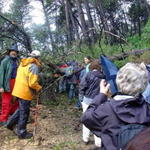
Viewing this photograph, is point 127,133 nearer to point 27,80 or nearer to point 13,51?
point 27,80

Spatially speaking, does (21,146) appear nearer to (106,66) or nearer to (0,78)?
(0,78)

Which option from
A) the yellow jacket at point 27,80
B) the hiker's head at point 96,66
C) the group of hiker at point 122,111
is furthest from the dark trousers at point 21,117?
the group of hiker at point 122,111

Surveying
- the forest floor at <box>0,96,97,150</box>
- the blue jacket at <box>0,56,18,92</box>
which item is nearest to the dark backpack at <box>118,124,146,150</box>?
the forest floor at <box>0,96,97,150</box>

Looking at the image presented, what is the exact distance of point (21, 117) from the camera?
8.05 meters

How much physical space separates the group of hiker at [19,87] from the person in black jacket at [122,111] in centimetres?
474

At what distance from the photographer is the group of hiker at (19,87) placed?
788 cm

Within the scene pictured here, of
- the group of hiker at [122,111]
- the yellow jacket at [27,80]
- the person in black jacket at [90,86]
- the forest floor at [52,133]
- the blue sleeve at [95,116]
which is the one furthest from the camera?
the forest floor at [52,133]

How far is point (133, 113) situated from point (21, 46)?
8592 millimetres

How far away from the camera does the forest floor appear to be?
7914 millimetres

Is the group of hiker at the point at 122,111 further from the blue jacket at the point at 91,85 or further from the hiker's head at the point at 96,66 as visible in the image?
the blue jacket at the point at 91,85

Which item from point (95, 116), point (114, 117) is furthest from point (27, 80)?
point (114, 117)

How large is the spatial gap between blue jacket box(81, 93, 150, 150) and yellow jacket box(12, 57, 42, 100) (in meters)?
4.72

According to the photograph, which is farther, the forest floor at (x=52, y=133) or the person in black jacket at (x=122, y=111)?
the forest floor at (x=52, y=133)

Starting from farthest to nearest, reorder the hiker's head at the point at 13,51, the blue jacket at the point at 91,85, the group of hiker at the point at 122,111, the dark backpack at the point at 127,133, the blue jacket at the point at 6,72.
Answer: the blue jacket at the point at 6,72
the hiker's head at the point at 13,51
the blue jacket at the point at 91,85
the group of hiker at the point at 122,111
the dark backpack at the point at 127,133
